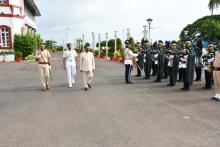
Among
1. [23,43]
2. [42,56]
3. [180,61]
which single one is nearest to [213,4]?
[23,43]

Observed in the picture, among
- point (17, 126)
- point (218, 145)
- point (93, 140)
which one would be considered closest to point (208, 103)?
point (218, 145)

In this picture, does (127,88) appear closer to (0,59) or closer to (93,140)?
(93,140)

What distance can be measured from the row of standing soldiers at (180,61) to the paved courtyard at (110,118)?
69 cm

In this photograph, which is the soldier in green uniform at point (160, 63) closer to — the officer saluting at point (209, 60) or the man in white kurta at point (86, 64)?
the officer saluting at point (209, 60)

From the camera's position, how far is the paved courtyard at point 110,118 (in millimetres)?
6703

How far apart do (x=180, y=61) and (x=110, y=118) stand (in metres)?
6.62

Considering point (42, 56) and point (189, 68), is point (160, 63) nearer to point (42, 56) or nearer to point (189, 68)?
point (189, 68)

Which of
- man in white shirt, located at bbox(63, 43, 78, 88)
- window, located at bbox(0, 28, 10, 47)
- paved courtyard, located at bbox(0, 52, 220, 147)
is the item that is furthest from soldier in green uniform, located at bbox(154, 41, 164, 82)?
window, located at bbox(0, 28, 10, 47)

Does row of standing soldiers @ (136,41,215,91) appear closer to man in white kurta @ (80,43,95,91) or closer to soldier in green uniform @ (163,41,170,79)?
soldier in green uniform @ (163,41,170,79)

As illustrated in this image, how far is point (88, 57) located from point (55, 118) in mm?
5546

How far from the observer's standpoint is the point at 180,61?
1434 cm

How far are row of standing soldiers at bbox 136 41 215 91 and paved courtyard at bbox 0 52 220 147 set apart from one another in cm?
69

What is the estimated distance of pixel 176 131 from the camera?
7.30m

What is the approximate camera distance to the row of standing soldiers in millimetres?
13234
